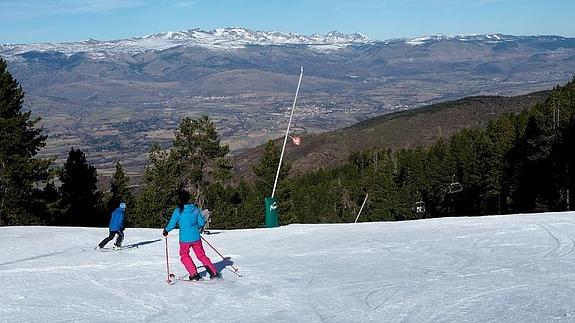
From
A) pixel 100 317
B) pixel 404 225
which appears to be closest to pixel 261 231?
pixel 404 225

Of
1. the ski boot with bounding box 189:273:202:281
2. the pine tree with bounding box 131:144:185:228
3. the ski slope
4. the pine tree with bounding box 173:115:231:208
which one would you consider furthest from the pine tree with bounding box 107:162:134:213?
the ski boot with bounding box 189:273:202:281

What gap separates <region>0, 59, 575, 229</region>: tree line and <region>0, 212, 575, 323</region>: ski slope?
77.8ft

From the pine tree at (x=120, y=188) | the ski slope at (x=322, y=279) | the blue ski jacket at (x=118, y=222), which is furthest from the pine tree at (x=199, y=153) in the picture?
the blue ski jacket at (x=118, y=222)

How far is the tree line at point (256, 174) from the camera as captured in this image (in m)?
44.5

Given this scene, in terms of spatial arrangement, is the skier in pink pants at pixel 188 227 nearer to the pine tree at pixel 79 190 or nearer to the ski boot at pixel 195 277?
the ski boot at pixel 195 277

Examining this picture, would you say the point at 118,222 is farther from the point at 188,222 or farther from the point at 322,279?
the point at 322,279

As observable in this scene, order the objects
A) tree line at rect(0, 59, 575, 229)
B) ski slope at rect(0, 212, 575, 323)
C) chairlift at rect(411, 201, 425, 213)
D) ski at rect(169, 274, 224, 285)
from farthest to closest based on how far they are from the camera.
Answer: chairlift at rect(411, 201, 425, 213) < tree line at rect(0, 59, 575, 229) < ski at rect(169, 274, 224, 285) < ski slope at rect(0, 212, 575, 323)

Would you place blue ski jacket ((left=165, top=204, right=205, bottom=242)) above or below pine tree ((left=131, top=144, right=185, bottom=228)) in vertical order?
above

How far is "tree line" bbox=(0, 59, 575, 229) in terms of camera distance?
44.5 metres

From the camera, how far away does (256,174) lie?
67.8 metres

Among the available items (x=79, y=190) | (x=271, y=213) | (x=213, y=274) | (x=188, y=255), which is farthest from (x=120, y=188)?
(x=188, y=255)

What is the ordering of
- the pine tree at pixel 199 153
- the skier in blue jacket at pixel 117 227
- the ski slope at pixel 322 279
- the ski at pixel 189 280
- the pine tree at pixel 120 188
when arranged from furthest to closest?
the pine tree at pixel 120 188, the pine tree at pixel 199 153, the skier in blue jacket at pixel 117 227, the ski at pixel 189 280, the ski slope at pixel 322 279

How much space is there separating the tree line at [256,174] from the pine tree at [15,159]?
0.06m

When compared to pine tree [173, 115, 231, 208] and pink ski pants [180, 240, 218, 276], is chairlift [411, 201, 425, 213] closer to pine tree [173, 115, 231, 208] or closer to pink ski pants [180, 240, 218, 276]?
pine tree [173, 115, 231, 208]
